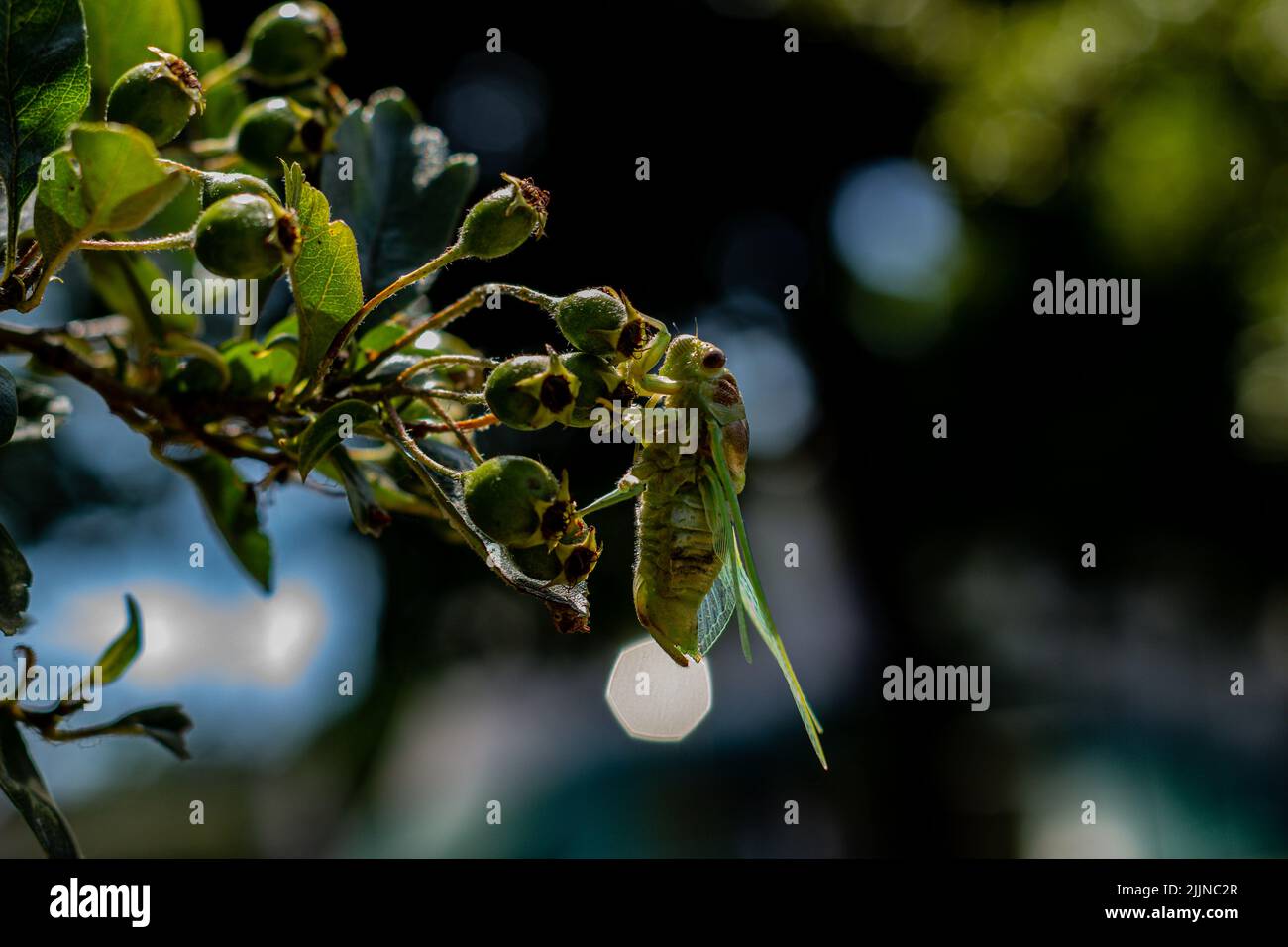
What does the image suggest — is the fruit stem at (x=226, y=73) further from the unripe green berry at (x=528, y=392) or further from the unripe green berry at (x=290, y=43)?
the unripe green berry at (x=528, y=392)

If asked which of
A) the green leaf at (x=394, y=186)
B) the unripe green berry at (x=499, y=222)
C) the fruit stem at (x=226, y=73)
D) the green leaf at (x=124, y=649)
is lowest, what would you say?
the green leaf at (x=124, y=649)

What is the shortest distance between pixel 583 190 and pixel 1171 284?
333 cm

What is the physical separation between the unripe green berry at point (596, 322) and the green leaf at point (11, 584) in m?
0.41

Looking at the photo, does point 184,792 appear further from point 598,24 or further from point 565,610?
point 565,610

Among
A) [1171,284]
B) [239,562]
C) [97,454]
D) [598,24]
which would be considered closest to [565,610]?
[239,562]

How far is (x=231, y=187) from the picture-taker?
627 mm

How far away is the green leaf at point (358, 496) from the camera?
2.38 ft

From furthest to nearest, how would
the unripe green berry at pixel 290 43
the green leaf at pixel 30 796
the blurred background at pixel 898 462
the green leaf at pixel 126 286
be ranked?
the blurred background at pixel 898 462
the unripe green berry at pixel 290 43
the green leaf at pixel 126 286
the green leaf at pixel 30 796

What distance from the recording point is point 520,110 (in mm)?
5047

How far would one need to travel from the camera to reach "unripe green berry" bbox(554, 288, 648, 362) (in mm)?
693

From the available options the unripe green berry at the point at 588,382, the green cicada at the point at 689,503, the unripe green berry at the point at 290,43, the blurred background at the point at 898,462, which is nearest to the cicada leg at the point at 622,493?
the green cicada at the point at 689,503

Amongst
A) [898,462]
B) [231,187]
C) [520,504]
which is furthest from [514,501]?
[898,462]

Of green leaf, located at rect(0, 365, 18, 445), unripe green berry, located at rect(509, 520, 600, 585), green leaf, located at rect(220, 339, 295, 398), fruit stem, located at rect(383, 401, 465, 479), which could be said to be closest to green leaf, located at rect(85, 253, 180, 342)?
green leaf, located at rect(220, 339, 295, 398)

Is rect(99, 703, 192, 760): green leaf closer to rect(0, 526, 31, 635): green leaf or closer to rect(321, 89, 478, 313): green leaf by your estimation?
rect(0, 526, 31, 635): green leaf
